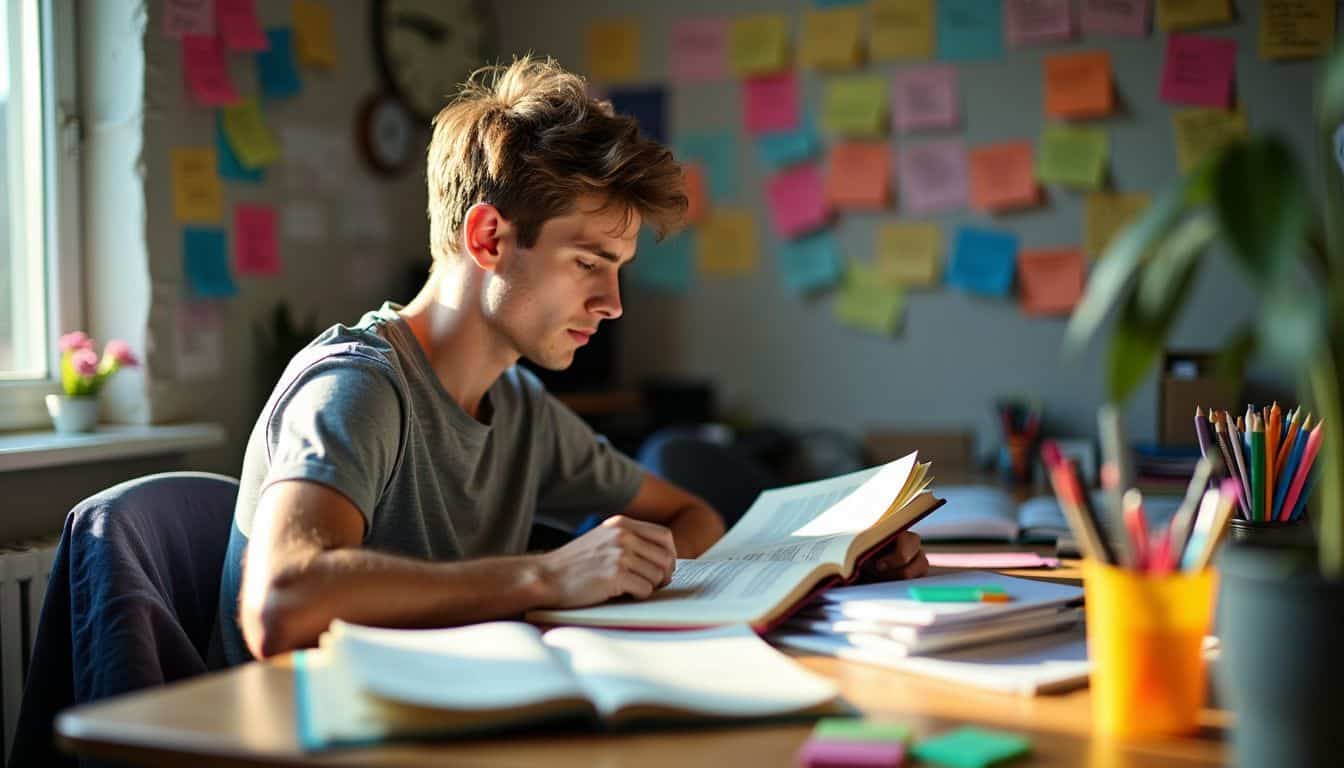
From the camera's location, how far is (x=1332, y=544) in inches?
25.6

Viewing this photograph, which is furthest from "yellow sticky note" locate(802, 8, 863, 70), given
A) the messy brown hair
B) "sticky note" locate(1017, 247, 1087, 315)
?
the messy brown hair

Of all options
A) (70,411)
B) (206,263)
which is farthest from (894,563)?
(206,263)

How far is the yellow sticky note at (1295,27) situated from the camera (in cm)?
243

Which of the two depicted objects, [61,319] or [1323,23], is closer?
[61,319]

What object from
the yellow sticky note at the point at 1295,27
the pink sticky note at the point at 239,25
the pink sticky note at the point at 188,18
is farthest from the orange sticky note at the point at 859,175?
the pink sticky note at the point at 188,18

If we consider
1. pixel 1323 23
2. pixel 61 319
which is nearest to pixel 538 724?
pixel 61 319

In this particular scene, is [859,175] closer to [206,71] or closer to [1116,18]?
[1116,18]

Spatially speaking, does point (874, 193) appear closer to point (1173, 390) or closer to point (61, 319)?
point (1173, 390)

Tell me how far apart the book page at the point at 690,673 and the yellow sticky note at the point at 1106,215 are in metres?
1.93

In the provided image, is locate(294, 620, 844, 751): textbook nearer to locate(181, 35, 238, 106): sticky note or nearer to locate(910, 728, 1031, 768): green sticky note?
locate(910, 728, 1031, 768): green sticky note

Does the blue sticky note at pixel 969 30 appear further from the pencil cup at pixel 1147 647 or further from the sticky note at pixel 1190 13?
the pencil cup at pixel 1147 647

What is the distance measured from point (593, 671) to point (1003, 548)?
82 cm

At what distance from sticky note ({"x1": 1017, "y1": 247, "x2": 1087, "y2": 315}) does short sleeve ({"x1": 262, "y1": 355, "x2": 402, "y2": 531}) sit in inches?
71.4

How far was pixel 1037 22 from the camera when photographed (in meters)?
2.62
